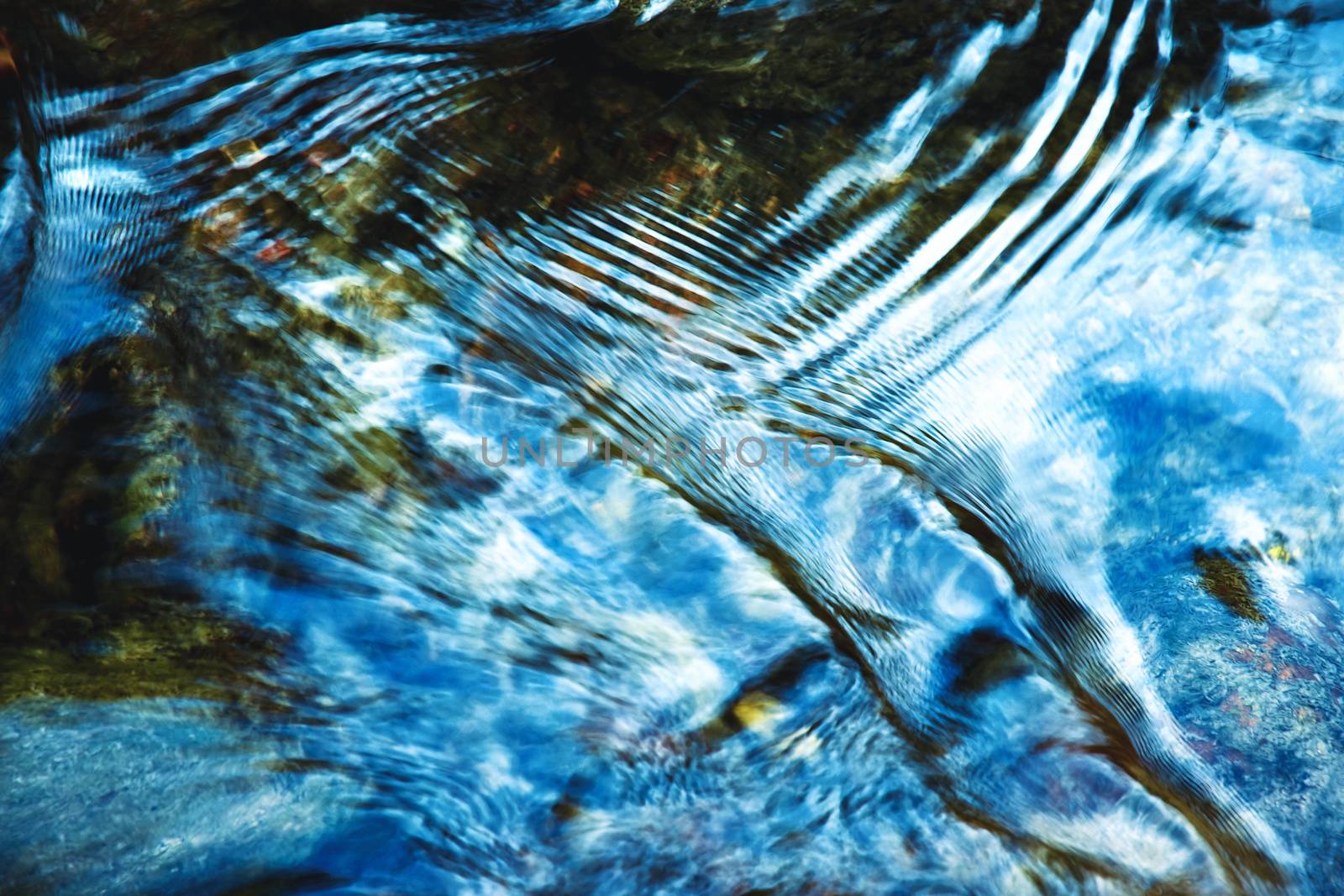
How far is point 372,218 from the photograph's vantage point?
9.34 feet

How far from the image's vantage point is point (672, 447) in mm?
2744

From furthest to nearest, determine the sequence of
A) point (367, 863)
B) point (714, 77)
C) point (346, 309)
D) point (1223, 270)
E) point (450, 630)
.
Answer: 1. point (714, 77)
2. point (1223, 270)
3. point (346, 309)
4. point (450, 630)
5. point (367, 863)

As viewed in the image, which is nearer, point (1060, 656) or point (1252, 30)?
point (1060, 656)

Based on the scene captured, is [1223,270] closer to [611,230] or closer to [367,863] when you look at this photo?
[611,230]

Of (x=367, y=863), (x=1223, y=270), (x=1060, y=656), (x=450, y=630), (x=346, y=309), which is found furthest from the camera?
(x=1223, y=270)

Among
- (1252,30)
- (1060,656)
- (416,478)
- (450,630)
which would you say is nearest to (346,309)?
(416,478)

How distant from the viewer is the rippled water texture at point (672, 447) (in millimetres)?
2217

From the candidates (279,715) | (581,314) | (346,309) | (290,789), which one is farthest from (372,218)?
(290,789)

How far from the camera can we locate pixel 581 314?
2861 millimetres

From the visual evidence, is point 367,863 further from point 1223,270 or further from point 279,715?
point 1223,270

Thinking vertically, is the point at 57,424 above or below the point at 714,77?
below

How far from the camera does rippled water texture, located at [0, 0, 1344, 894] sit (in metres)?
2.22

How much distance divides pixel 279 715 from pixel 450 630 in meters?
0.47

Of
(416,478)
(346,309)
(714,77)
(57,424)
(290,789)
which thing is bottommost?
(290,789)
